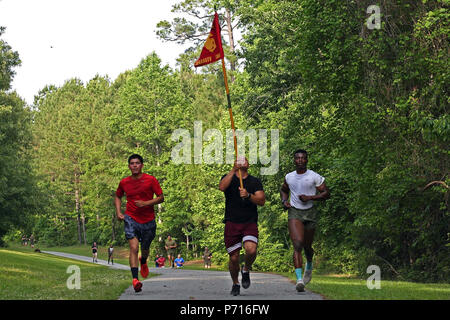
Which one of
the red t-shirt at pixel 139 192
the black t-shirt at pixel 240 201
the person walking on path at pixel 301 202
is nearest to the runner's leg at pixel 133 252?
the red t-shirt at pixel 139 192

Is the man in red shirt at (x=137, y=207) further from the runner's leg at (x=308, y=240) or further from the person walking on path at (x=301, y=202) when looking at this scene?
the runner's leg at (x=308, y=240)

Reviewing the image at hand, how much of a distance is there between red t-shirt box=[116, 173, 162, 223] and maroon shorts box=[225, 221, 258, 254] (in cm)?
143

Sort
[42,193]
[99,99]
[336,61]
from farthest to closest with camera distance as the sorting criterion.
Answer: [99,99] → [42,193] → [336,61]

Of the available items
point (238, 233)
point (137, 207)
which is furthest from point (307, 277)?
point (137, 207)

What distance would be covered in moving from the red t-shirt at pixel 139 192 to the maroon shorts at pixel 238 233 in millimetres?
1433

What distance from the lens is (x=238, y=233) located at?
11.4 metres

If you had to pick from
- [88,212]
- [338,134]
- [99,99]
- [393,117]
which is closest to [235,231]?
[393,117]

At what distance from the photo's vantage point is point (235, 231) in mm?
11430

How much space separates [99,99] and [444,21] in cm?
8143

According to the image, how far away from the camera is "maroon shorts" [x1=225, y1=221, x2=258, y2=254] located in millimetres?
11422

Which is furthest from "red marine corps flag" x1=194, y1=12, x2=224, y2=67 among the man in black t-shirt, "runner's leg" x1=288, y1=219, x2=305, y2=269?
"runner's leg" x1=288, y1=219, x2=305, y2=269

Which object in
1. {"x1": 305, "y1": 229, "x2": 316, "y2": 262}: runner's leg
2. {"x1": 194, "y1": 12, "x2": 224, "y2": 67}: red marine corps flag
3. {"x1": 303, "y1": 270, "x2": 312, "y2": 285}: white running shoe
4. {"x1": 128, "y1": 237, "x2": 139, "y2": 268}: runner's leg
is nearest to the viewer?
{"x1": 128, "y1": 237, "x2": 139, "y2": 268}: runner's leg

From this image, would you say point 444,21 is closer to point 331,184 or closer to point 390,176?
point 390,176

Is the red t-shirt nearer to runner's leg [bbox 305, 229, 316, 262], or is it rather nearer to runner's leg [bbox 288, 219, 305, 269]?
runner's leg [bbox 288, 219, 305, 269]
